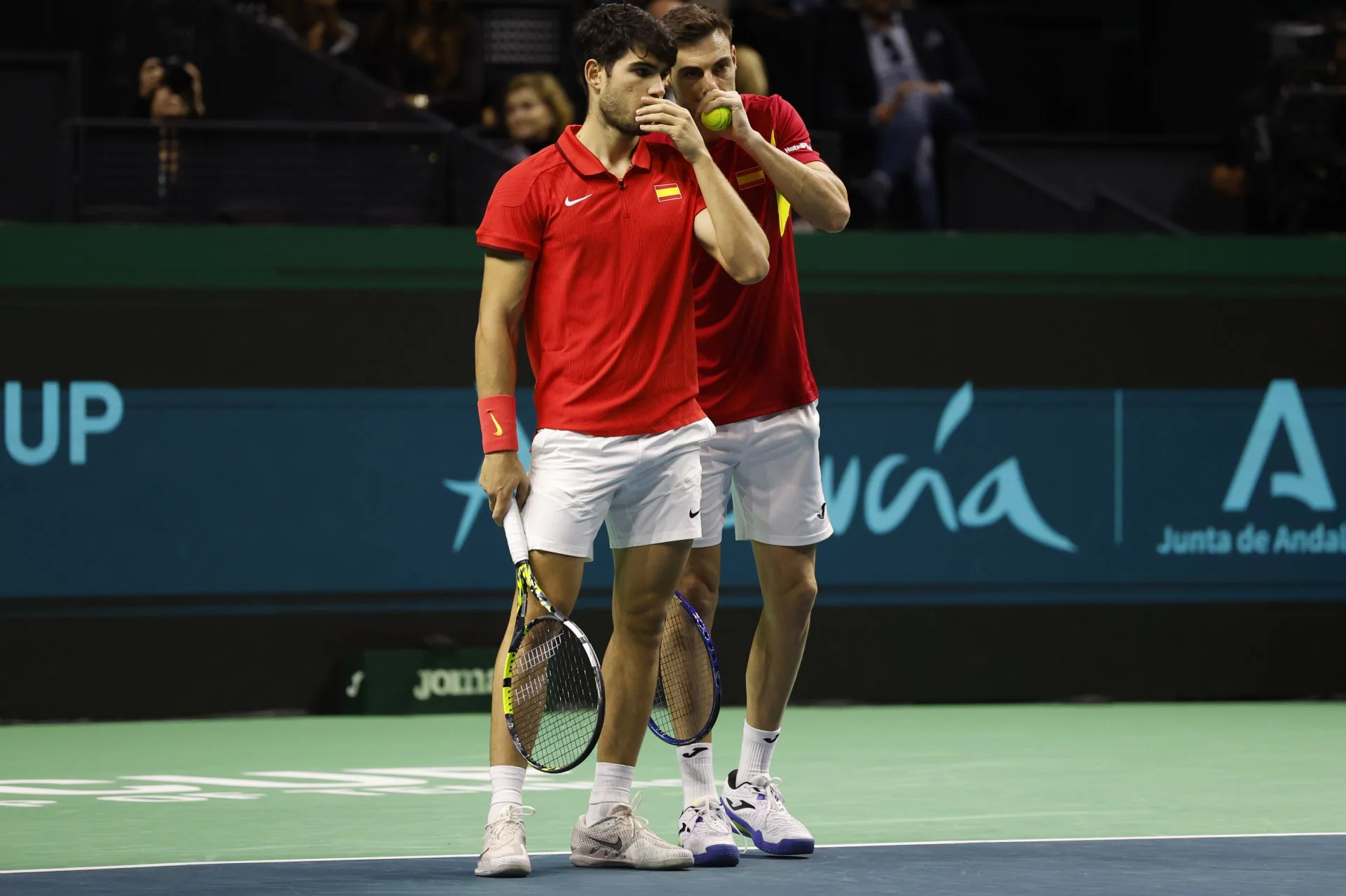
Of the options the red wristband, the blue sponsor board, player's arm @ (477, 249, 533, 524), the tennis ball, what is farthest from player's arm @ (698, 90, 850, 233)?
the blue sponsor board

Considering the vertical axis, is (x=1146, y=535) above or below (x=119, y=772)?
above

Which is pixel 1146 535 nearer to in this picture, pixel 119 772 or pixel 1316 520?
pixel 1316 520

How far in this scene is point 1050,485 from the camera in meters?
8.87

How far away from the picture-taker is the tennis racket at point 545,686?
479 cm

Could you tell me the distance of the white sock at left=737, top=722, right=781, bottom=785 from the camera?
5574 mm

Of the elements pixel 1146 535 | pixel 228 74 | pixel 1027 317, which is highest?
pixel 228 74

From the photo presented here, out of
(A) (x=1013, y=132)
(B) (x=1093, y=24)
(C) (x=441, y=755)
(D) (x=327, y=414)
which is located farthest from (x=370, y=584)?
(B) (x=1093, y=24)

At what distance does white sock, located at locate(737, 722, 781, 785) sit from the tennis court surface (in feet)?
0.78

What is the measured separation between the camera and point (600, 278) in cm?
502

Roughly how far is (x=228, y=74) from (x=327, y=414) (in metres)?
2.15

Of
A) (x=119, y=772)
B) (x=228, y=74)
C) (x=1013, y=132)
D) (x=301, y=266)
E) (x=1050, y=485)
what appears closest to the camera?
(x=119, y=772)

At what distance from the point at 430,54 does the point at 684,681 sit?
553 cm

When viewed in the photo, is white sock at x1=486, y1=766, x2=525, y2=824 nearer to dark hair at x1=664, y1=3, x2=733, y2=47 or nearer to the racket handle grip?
the racket handle grip

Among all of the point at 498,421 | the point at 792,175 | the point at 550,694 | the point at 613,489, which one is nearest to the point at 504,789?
the point at 550,694
